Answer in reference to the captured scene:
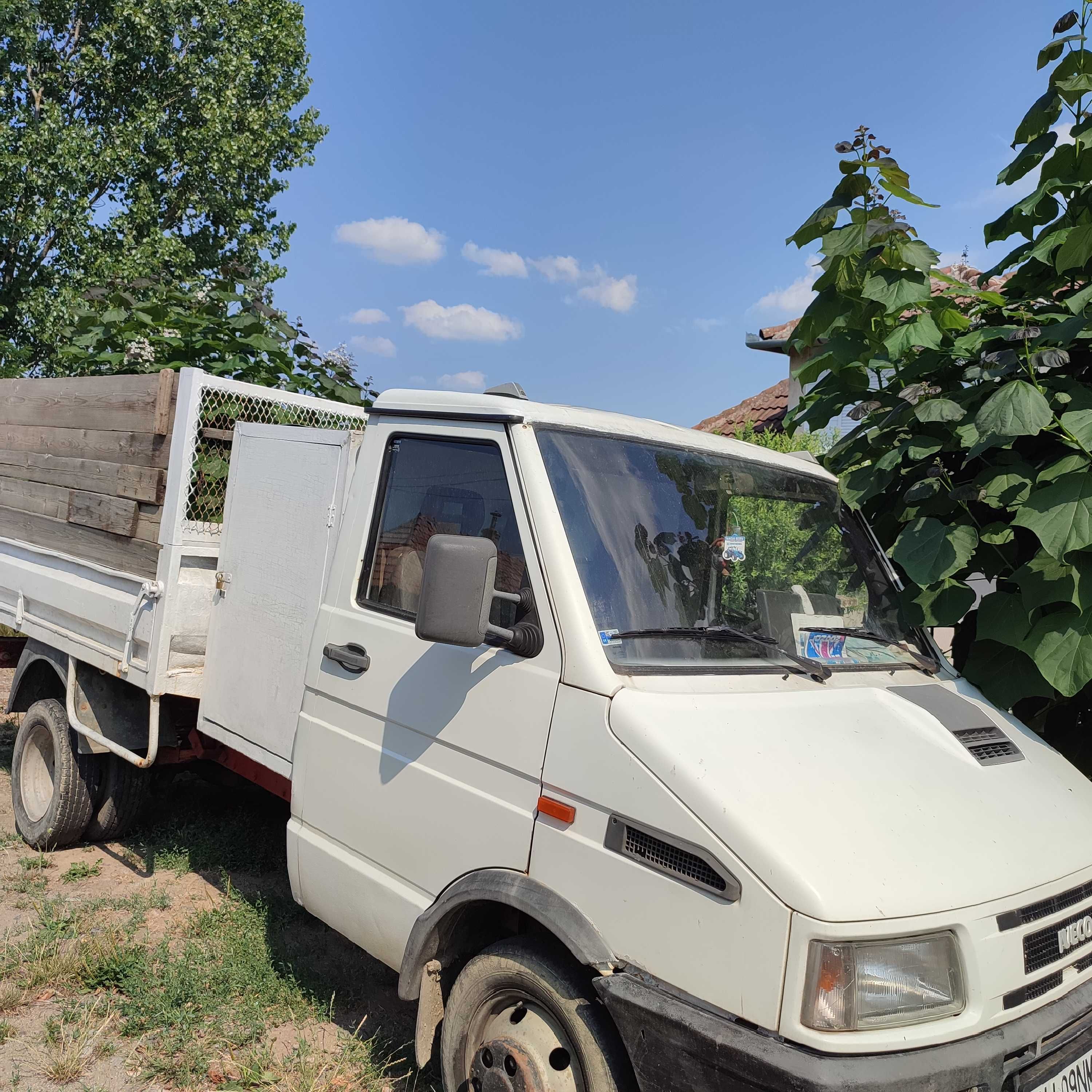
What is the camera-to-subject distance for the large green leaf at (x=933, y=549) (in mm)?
3232

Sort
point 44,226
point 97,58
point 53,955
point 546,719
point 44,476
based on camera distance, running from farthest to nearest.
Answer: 1. point 97,58
2. point 44,226
3. point 44,476
4. point 53,955
5. point 546,719

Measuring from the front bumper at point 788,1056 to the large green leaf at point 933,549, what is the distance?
1.41m

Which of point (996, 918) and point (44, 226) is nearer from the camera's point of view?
point (996, 918)

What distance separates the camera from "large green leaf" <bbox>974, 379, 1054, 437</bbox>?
9.95 feet

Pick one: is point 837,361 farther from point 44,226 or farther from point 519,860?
→ point 44,226

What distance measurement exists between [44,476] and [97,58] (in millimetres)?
15259

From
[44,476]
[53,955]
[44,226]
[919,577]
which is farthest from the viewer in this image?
[44,226]

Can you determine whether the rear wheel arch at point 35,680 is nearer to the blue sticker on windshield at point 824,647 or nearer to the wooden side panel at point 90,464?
the wooden side panel at point 90,464

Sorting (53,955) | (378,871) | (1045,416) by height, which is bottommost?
(53,955)

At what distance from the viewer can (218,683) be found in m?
4.05

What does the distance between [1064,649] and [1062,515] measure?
44 cm

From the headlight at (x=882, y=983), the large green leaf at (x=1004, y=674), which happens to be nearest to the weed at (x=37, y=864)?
the headlight at (x=882, y=983)

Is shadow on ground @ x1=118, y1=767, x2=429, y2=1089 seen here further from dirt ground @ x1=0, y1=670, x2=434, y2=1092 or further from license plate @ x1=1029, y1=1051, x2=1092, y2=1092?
license plate @ x1=1029, y1=1051, x2=1092, y2=1092

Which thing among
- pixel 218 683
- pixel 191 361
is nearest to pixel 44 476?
pixel 191 361
